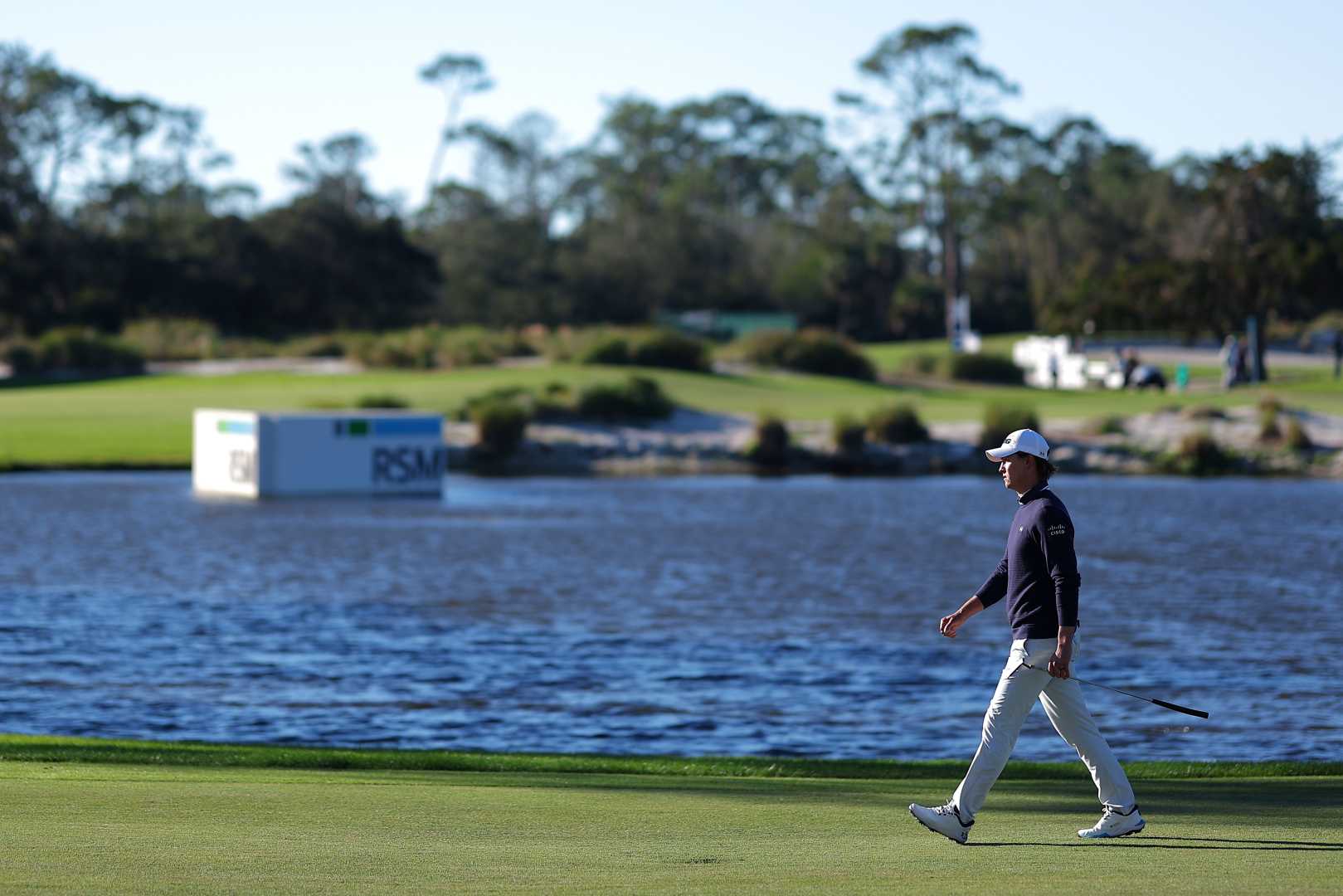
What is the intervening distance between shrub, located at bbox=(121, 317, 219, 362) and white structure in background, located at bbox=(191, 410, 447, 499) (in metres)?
38.5

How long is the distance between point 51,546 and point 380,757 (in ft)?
67.1

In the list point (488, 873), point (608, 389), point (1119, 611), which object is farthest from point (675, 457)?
point (488, 873)

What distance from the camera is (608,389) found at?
195 ft

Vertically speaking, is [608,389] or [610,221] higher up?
[610,221]

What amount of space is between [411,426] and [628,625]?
19527mm

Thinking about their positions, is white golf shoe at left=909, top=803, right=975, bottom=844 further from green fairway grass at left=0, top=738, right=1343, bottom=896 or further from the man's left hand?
the man's left hand

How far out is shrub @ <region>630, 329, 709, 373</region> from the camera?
72.5m

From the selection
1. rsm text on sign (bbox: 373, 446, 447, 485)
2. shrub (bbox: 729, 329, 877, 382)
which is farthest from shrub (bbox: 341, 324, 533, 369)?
rsm text on sign (bbox: 373, 446, 447, 485)

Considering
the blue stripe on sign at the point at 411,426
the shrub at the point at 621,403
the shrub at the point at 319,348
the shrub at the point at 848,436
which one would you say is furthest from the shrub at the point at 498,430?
the shrub at the point at 319,348

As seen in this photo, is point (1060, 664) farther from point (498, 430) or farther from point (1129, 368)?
point (1129, 368)

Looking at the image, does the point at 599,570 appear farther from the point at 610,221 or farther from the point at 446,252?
the point at 610,221

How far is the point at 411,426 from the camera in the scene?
143ft

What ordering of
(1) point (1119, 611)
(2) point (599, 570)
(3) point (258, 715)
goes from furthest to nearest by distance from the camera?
1. (2) point (599, 570)
2. (1) point (1119, 611)
3. (3) point (258, 715)

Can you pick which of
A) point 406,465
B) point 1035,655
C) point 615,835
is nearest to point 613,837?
point 615,835
